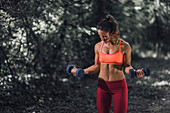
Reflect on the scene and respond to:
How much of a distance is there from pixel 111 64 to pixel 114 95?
0.40 meters

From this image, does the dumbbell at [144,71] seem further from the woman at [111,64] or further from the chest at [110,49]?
the chest at [110,49]

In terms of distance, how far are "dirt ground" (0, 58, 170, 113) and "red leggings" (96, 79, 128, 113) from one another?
3.02m

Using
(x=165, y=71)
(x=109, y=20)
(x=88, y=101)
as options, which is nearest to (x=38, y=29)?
(x=88, y=101)

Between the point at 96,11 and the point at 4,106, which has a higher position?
the point at 96,11

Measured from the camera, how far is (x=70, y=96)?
300 inches

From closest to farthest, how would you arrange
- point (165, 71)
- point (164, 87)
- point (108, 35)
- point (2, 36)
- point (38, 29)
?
point (108, 35), point (2, 36), point (38, 29), point (164, 87), point (165, 71)

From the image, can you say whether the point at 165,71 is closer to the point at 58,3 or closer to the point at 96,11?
the point at 96,11

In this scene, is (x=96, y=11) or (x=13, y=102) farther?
(x=96, y=11)

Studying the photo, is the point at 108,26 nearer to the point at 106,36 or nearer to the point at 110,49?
the point at 106,36

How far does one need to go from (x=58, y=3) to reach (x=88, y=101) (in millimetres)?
2769

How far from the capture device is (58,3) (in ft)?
20.6

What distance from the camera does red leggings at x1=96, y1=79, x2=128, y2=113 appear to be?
10.8 ft

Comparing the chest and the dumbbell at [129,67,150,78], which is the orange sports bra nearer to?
the chest

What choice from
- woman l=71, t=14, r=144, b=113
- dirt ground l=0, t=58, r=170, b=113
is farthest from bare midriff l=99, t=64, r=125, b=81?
dirt ground l=0, t=58, r=170, b=113
